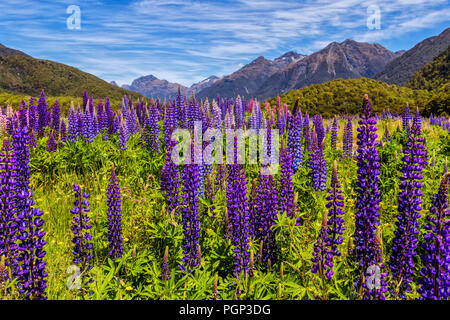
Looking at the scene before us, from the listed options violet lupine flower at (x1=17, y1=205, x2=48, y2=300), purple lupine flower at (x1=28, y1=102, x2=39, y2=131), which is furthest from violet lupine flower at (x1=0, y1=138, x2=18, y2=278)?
purple lupine flower at (x1=28, y1=102, x2=39, y2=131)

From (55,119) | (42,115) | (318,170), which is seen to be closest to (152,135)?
(55,119)

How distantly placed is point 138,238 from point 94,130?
6151 millimetres

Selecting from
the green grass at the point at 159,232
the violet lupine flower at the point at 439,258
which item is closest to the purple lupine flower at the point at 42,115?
the green grass at the point at 159,232

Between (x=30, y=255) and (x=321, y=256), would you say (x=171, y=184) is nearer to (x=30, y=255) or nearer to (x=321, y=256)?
(x=30, y=255)

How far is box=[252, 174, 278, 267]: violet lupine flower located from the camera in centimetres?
392

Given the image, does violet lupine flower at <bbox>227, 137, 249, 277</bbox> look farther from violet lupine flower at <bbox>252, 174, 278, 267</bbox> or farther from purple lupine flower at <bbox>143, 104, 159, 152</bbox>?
purple lupine flower at <bbox>143, 104, 159, 152</bbox>

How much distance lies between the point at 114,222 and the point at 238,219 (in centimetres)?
164

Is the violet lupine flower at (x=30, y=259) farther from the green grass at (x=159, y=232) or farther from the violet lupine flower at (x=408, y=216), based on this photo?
the violet lupine flower at (x=408, y=216)

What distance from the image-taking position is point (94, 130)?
374 inches

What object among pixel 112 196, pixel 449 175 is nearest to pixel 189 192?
pixel 112 196

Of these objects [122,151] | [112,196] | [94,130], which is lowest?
[112,196]

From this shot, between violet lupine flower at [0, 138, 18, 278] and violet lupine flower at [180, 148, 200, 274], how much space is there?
68.7 inches

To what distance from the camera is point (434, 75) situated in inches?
3541
